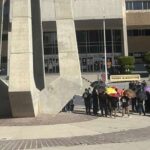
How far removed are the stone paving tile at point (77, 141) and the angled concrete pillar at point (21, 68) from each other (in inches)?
218

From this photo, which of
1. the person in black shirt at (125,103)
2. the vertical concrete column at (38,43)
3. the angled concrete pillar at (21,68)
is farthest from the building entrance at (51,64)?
the angled concrete pillar at (21,68)

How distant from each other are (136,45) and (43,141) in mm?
74833

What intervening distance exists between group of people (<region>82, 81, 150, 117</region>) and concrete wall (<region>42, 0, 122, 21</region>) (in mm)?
54226

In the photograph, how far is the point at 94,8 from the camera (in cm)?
7994

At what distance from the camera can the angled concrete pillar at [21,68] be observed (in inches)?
844

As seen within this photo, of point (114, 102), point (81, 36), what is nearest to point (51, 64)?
point (81, 36)

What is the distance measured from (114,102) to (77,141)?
7.92m

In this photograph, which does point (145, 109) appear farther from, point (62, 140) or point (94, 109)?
point (62, 140)

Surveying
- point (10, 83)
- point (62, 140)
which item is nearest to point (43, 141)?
point (62, 140)

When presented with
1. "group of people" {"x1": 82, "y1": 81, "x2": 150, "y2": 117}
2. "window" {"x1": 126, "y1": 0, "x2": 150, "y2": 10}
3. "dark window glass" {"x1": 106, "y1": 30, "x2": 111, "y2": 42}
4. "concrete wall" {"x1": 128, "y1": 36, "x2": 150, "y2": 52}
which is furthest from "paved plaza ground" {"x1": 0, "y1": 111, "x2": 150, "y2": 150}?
"concrete wall" {"x1": 128, "y1": 36, "x2": 150, "y2": 52}

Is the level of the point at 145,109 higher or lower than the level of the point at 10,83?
lower

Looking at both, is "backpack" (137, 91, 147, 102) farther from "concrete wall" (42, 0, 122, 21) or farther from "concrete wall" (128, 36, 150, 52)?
"concrete wall" (128, 36, 150, 52)

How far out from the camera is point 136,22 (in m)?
85.9

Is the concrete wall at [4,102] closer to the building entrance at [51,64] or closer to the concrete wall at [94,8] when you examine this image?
the concrete wall at [94,8]
